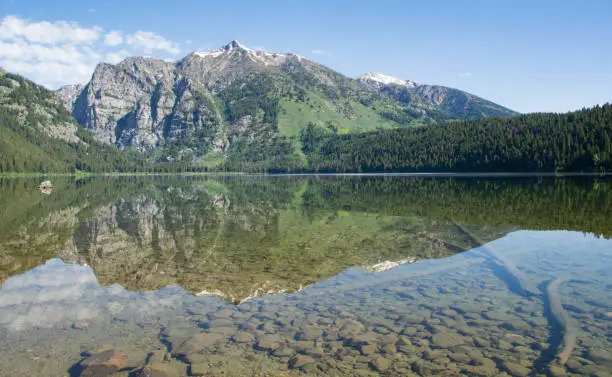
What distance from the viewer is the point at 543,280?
1706 cm

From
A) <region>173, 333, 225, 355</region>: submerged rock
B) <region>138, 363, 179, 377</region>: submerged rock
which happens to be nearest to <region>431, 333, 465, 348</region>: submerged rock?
<region>173, 333, 225, 355</region>: submerged rock

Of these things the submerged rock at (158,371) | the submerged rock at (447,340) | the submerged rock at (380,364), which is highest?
the submerged rock at (447,340)

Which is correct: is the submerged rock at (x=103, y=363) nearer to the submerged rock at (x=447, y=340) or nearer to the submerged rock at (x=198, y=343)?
the submerged rock at (x=198, y=343)

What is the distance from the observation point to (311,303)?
14984mm

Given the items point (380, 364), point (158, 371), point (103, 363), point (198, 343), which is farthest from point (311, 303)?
point (103, 363)

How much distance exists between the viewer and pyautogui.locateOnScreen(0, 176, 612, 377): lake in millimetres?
10219

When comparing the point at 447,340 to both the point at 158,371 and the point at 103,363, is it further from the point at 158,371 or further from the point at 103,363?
the point at 103,363

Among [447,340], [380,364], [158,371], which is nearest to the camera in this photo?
[158,371]

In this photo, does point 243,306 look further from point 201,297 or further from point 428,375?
point 428,375

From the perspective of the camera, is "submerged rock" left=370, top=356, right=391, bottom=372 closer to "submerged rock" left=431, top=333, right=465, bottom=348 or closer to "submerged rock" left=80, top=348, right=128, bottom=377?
"submerged rock" left=431, top=333, right=465, bottom=348

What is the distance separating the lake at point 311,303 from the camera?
10219 mm

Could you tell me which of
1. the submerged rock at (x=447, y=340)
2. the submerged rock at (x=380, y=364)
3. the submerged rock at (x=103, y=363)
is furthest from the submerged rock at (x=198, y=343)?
the submerged rock at (x=447, y=340)

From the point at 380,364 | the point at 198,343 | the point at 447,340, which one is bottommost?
the point at 198,343

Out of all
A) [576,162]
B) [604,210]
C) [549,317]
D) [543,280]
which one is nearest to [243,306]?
[549,317]
